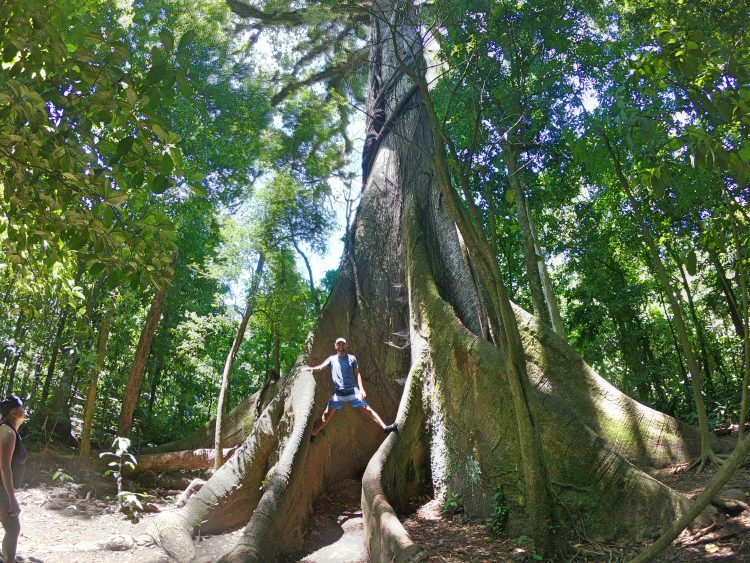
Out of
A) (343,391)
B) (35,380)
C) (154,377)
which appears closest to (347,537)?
(343,391)

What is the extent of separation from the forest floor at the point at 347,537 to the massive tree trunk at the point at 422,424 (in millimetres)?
197

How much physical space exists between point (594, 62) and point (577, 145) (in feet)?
7.80

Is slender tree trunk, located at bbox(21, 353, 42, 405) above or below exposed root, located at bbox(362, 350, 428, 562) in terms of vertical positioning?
above

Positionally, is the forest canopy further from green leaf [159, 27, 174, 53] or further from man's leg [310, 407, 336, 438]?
man's leg [310, 407, 336, 438]

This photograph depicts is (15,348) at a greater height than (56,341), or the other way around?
(56,341)

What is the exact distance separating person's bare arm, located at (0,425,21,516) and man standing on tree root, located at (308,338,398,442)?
119 inches

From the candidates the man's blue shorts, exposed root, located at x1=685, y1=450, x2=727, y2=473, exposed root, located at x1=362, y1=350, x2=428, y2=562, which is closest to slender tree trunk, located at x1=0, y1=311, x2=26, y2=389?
the man's blue shorts

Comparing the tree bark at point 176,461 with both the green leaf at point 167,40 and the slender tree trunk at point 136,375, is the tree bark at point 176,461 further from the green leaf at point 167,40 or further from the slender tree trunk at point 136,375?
the green leaf at point 167,40

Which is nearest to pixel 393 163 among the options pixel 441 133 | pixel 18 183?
pixel 441 133

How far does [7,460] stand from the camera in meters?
4.14

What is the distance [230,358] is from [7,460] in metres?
6.38

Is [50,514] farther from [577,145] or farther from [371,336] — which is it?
[577,145]

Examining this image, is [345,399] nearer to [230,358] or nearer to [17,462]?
[17,462]

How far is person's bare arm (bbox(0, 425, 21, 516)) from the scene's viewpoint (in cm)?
411
